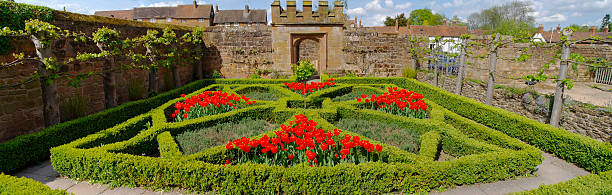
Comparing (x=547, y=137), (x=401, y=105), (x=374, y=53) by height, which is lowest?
(x=547, y=137)

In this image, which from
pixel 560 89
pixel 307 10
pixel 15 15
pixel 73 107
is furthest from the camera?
pixel 307 10

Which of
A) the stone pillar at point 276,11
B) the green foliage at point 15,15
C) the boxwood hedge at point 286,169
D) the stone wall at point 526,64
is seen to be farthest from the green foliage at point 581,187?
the stone pillar at point 276,11

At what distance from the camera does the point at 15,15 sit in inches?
262

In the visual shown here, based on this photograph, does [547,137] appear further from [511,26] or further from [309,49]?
[511,26]

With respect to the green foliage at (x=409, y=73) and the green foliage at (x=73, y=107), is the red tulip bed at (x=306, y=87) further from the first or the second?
the green foliage at (x=73, y=107)

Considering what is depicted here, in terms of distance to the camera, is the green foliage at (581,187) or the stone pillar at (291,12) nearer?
the green foliage at (581,187)

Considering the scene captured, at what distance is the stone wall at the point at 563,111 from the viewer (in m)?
6.75

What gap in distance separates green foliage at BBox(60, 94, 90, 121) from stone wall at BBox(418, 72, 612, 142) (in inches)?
500

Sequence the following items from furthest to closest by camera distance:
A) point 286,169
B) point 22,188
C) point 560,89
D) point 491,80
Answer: point 491,80
point 560,89
point 286,169
point 22,188

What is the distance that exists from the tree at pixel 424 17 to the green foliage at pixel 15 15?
71.7m

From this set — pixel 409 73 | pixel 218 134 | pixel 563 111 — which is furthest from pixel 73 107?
pixel 409 73

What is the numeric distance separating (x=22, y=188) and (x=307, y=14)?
13.2 metres

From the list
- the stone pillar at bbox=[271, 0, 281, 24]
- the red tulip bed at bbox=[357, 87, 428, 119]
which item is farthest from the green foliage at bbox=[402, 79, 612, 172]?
the stone pillar at bbox=[271, 0, 281, 24]

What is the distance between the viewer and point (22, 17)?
6.82 meters
